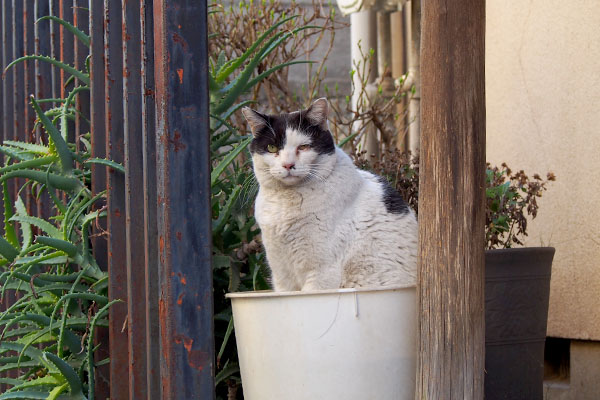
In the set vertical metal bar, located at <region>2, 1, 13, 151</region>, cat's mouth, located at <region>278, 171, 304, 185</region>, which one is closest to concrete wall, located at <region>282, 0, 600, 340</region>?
cat's mouth, located at <region>278, 171, 304, 185</region>

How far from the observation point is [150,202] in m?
1.90

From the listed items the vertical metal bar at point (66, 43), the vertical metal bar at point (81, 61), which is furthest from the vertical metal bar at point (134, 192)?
the vertical metal bar at point (66, 43)

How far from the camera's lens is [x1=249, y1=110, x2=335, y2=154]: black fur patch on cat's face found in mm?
2502

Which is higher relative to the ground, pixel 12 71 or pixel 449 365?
pixel 12 71

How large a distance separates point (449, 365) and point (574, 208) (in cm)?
152

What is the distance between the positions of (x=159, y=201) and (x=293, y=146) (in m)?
0.77

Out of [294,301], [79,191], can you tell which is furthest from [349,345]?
[79,191]

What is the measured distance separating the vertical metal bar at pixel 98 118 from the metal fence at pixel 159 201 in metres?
0.09

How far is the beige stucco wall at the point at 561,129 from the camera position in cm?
309

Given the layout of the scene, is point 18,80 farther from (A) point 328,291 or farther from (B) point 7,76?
(A) point 328,291

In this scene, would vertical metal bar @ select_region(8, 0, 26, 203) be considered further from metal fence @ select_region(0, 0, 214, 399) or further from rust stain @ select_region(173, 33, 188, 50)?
rust stain @ select_region(173, 33, 188, 50)

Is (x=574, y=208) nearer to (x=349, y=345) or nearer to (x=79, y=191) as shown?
(x=349, y=345)

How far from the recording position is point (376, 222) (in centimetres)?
244

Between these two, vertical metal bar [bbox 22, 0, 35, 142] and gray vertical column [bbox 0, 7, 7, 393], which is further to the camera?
gray vertical column [bbox 0, 7, 7, 393]
